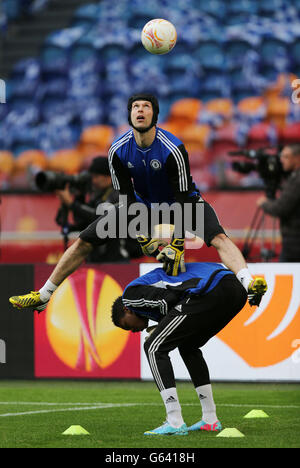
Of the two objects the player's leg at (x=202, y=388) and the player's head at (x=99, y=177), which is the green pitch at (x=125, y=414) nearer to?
the player's leg at (x=202, y=388)

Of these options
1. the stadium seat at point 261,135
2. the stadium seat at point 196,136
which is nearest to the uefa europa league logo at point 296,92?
the stadium seat at point 261,135

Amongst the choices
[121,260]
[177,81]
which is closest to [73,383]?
[121,260]

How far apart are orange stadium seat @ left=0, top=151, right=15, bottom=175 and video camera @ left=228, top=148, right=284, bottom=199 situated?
8.16 m

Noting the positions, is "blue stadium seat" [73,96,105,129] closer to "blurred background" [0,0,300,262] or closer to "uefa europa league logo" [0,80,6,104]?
"blurred background" [0,0,300,262]

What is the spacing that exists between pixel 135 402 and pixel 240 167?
12.8 ft

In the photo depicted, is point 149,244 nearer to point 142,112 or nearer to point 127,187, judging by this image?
point 127,187

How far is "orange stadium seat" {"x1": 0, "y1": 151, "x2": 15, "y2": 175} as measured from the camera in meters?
19.0

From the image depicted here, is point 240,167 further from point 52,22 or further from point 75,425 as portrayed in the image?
point 52,22

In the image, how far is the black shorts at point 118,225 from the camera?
7047 millimetres

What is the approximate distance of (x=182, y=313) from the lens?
6793 millimetres

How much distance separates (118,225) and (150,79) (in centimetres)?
1299

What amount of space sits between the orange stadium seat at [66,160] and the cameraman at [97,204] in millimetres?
7301

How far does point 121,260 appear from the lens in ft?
36.8

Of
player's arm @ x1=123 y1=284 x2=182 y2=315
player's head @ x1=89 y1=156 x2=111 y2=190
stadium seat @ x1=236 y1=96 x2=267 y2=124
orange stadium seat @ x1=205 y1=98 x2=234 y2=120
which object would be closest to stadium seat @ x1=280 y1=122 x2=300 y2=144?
stadium seat @ x1=236 y1=96 x2=267 y2=124
